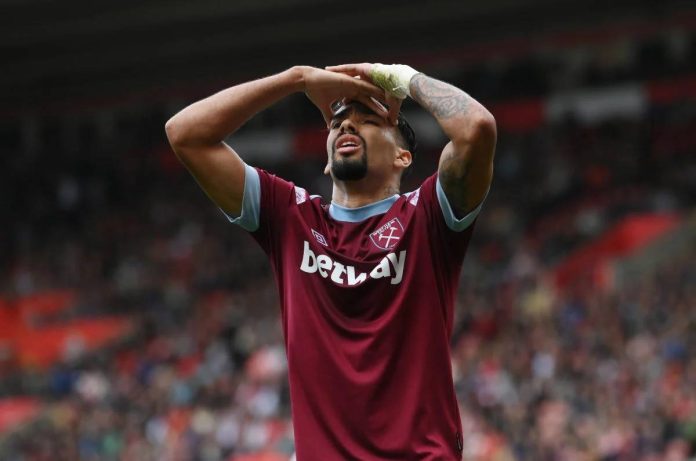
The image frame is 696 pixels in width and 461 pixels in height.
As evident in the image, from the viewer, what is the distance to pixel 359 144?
3.84 meters

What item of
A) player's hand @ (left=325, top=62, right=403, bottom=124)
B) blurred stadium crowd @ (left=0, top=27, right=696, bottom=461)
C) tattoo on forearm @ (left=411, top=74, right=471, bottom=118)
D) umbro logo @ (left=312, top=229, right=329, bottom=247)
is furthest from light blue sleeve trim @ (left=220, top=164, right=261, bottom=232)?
blurred stadium crowd @ (left=0, top=27, right=696, bottom=461)

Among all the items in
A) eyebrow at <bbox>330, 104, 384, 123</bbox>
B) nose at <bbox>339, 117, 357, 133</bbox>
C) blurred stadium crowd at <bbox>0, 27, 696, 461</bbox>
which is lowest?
blurred stadium crowd at <bbox>0, 27, 696, 461</bbox>

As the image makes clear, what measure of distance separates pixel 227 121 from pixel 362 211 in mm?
484

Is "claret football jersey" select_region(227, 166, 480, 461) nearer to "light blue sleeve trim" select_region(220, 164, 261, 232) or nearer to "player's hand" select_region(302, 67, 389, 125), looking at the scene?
"light blue sleeve trim" select_region(220, 164, 261, 232)

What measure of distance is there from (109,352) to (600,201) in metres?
8.08

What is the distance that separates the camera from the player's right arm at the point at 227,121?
380cm

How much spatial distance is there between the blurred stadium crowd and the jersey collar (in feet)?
22.1

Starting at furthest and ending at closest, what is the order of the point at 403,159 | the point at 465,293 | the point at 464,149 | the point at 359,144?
the point at 465,293 < the point at 403,159 < the point at 359,144 < the point at 464,149

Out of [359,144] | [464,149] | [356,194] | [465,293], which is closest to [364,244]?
[356,194]

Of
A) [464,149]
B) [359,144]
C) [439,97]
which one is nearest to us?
[464,149]

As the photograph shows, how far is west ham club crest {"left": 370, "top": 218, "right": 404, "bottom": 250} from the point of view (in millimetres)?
3714

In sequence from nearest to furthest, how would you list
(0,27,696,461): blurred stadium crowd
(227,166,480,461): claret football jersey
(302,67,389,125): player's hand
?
(227,166,480,461): claret football jersey
(302,67,389,125): player's hand
(0,27,696,461): blurred stadium crowd

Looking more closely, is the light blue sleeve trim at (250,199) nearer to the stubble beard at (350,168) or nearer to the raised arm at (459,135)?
the stubble beard at (350,168)

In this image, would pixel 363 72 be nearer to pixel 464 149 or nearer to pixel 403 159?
pixel 403 159
